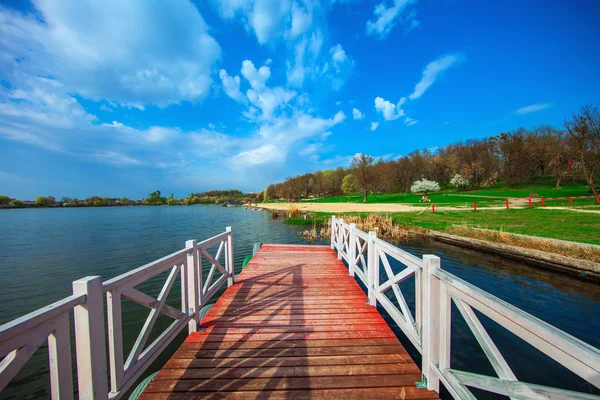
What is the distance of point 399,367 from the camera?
2.78m

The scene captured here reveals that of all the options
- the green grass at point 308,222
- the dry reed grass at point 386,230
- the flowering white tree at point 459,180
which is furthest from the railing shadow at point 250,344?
the flowering white tree at point 459,180

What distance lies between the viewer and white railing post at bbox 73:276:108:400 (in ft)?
6.10

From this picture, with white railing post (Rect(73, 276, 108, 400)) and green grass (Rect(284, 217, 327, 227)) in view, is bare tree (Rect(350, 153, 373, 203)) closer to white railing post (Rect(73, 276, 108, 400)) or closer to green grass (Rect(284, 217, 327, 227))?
green grass (Rect(284, 217, 327, 227))

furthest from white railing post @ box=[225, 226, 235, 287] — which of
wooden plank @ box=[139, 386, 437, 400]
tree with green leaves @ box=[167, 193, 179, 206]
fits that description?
tree with green leaves @ box=[167, 193, 179, 206]

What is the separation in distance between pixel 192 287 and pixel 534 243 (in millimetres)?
12442

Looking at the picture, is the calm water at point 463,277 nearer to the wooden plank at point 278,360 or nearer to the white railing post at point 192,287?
the white railing post at point 192,287

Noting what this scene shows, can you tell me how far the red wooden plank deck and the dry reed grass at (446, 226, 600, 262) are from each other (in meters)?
8.55

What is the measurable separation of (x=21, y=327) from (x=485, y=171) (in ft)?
211

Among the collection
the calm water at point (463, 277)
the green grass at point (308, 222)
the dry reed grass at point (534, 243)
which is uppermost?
the dry reed grass at point (534, 243)

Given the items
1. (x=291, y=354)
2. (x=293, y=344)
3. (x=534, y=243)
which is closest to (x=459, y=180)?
(x=534, y=243)

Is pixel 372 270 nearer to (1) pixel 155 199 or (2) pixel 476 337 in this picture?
(2) pixel 476 337

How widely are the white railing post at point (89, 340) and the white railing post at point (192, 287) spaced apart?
5.27ft

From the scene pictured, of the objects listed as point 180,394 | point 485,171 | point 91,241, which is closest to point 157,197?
point 91,241

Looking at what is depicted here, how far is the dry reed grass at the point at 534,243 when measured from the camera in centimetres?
781
